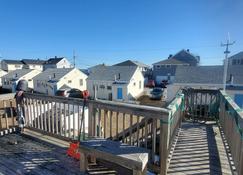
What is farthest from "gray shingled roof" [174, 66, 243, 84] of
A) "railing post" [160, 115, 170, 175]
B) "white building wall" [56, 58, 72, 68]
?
"white building wall" [56, 58, 72, 68]

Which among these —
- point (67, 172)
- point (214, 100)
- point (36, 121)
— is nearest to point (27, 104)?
point (36, 121)

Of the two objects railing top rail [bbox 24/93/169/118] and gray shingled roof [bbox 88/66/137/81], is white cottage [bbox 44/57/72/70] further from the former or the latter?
railing top rail [bbox 24/93/169/118]

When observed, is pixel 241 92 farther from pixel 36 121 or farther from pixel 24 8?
pixel 24 8

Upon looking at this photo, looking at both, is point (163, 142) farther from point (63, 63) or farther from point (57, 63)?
point (63, 63)

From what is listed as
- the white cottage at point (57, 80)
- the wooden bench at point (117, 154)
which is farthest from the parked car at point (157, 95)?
the wooden bench at point (117, 154)

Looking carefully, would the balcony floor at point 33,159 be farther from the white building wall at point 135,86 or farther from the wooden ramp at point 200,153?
the white building wall at point 135,86

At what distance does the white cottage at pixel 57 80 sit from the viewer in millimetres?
26188

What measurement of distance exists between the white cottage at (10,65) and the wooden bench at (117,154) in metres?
48.4

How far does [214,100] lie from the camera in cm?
536

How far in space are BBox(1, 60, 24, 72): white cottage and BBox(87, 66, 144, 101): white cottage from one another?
3053cm

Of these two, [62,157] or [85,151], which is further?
[62,157]

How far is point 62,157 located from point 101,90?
67.8 ft

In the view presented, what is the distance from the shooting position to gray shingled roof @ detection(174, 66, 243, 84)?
16.9 meters

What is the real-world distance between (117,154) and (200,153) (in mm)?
1795
